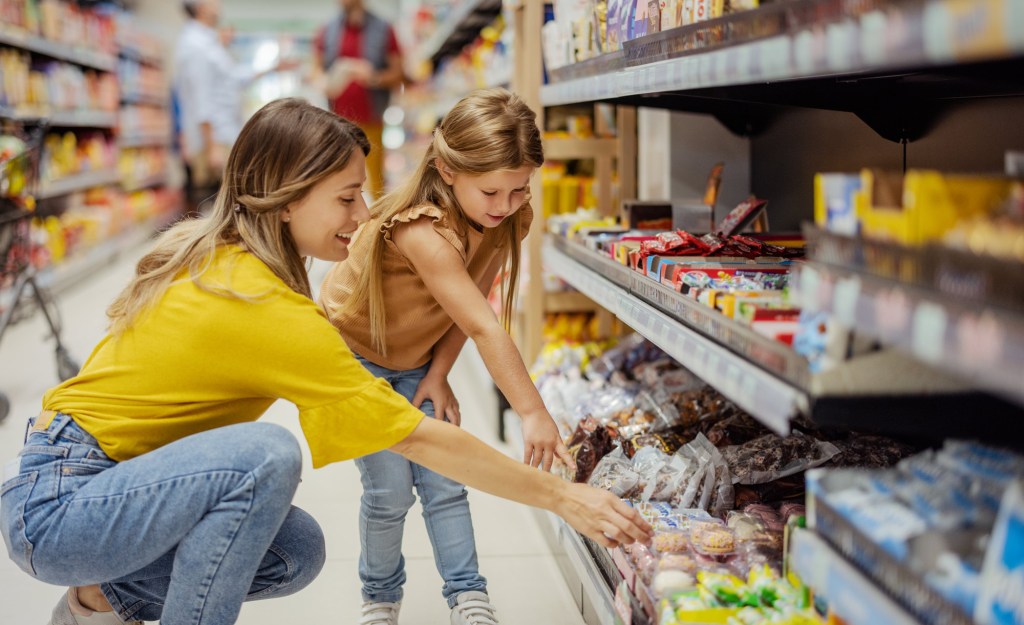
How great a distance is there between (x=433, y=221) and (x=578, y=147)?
136 cm

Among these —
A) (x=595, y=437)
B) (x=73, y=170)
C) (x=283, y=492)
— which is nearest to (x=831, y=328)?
(x=283, y=492)

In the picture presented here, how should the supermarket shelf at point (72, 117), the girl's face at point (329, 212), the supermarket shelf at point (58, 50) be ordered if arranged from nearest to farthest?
the girl's face at point (329, 212) < the supermarket shelf at point (72, 117) < the supermarket shelf at point (58, 50)

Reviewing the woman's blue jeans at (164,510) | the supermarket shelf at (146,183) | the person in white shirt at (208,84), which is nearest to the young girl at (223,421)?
the woman's blue jeans at (164,510)

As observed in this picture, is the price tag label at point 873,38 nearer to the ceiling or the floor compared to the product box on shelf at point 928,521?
nearer to the ceiling

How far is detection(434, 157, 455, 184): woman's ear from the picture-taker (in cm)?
186

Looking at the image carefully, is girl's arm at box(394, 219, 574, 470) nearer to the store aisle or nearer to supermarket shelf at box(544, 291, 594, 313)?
the store aisle

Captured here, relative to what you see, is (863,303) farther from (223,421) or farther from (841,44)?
(223,421)

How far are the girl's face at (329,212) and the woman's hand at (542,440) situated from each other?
46 centimetres

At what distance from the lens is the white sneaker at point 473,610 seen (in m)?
1.88

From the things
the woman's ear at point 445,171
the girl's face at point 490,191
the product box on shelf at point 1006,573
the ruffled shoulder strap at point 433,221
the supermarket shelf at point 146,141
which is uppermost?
the supermarket shelf at point 146,141

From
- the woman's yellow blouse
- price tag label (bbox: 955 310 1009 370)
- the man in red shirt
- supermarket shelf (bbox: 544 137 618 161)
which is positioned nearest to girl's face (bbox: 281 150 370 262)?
the woman's yellow blouse

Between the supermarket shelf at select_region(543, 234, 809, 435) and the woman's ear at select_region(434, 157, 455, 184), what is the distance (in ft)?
1.29

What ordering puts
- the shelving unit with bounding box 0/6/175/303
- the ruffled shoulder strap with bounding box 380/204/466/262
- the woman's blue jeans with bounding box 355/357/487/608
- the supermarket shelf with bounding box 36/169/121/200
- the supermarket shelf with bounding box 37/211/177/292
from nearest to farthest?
the ruffled shoulder strap with bounding box 380/204/466/262 < the woman's blue jeans with bounding box 355/357/487/608 < the shelving unit with bounding box 0/6/175/303 < the supermarket shelf with bounding box 37/211/177/292 < the supermarket shelf with bounding box 36/169/121/200

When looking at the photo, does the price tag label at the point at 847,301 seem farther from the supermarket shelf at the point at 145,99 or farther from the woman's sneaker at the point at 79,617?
the supermarket shelf at the point at 145,99
